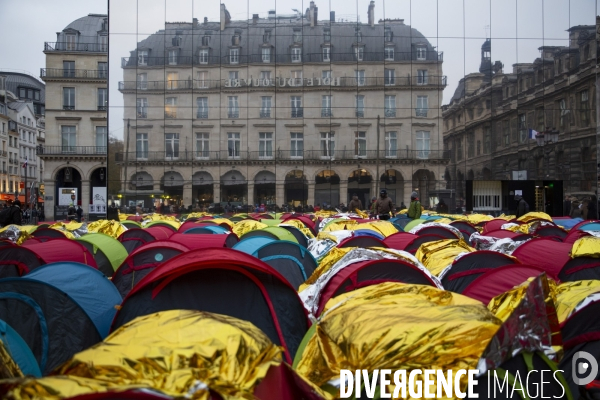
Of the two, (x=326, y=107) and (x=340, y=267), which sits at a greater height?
(x=326, y=107)

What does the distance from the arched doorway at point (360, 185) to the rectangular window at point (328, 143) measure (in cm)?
165

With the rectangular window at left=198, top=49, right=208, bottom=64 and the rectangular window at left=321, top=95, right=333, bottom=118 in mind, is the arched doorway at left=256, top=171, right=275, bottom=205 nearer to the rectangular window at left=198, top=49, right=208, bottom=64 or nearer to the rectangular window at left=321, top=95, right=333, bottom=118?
the rectangular window at left=321, top=95, right=333, bottom=118

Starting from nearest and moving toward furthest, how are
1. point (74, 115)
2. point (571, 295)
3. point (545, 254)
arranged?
point (571, 295), point (545, 254), point (74, 115)

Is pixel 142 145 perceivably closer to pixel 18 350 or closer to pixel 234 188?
pixel 234 188

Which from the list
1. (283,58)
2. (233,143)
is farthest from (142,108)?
(283,58)

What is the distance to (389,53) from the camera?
3186 centimetres

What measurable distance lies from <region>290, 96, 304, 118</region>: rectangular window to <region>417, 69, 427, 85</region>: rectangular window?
6375 mm

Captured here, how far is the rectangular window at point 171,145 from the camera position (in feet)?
104

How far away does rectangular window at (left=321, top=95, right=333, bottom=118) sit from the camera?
3219cm

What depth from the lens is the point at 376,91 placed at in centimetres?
3192

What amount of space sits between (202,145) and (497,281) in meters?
26.8

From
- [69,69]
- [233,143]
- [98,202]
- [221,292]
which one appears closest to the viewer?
[221,292]

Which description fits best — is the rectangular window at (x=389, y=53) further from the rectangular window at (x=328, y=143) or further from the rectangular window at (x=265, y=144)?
the rectangular window at (x=265, y=144)

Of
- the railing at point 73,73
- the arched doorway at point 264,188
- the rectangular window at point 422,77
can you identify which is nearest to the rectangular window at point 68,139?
the railing at point 73,73
